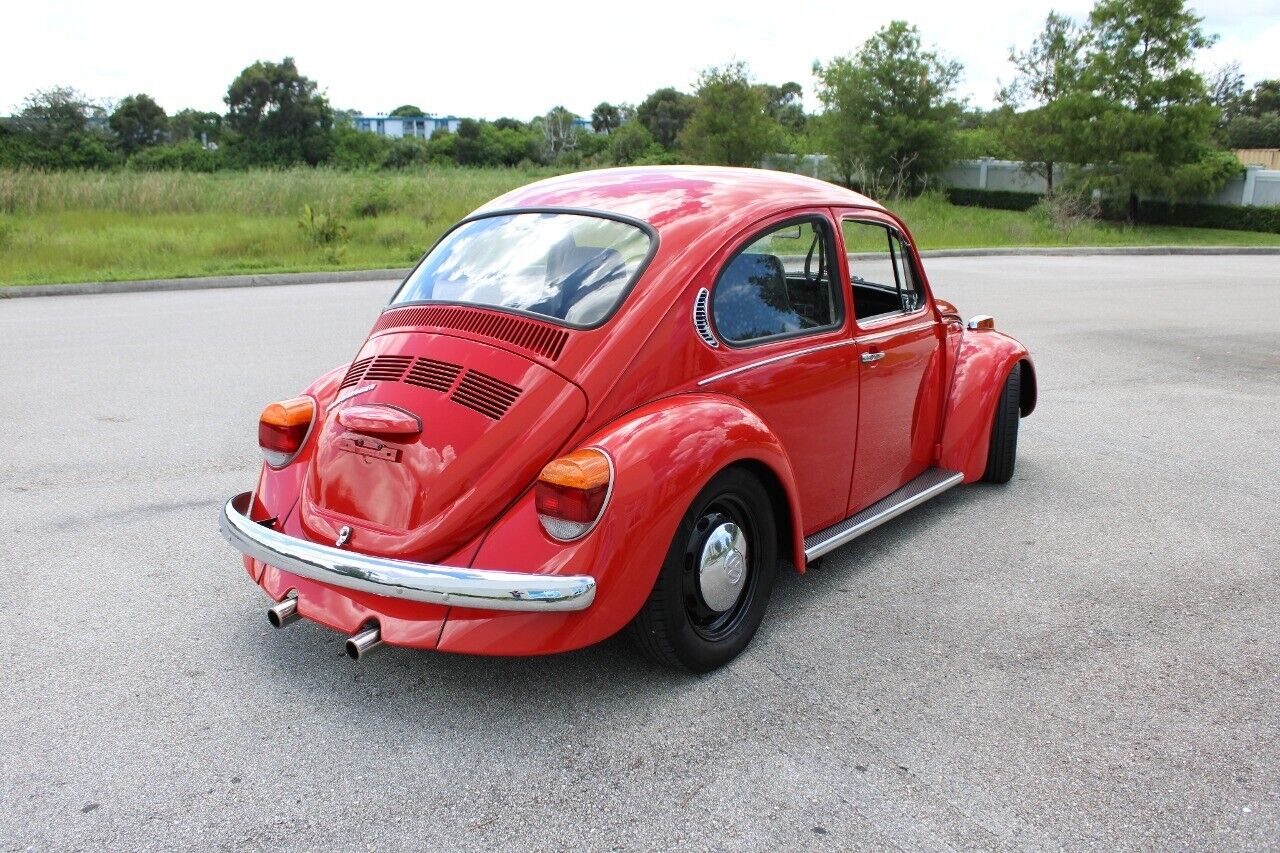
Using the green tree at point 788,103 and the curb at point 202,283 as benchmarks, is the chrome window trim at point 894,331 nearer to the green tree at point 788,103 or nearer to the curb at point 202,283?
the curb at point 202,283

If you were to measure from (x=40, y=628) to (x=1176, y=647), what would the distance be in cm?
421

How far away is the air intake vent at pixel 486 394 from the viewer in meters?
3.14

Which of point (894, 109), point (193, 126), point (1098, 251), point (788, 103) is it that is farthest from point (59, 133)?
point (788, 103)

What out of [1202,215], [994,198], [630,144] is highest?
[630,144]

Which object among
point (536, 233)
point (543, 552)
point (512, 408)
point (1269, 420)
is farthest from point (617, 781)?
point (1269, 420)

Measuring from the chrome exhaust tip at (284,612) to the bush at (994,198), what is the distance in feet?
130

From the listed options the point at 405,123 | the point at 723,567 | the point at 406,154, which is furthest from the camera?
the point at 405,123

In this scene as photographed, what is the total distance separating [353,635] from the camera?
2965mm

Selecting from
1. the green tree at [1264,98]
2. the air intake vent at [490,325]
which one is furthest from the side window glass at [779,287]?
the green tree at [1264,98]

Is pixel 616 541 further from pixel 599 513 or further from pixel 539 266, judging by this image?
pixel 539 266

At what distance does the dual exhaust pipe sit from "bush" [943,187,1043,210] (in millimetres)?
39782

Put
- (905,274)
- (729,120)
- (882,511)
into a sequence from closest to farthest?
(882,511) < (905,274) < (729,120)

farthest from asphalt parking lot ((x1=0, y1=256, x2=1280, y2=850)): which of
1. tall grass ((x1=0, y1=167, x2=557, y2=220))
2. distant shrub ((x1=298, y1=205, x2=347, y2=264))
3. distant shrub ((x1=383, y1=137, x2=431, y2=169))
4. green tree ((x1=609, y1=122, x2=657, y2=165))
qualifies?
green tree ((x1=609, y1=122, x2=657, y2=165))

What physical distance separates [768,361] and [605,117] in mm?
91895
